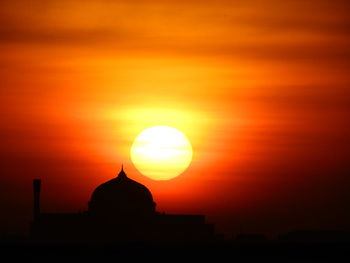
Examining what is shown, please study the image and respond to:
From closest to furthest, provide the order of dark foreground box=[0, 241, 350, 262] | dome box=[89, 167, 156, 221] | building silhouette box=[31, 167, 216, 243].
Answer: dark foreground box=[0, 241, 350, 262] < building silhouette box=[31, 167, 216, 243] < dome box=[89, 167, 156, 221]

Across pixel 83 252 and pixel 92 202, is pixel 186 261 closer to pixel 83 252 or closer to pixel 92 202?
pixel 83 252

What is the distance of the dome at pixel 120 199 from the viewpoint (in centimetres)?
10025

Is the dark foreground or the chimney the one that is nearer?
the dark foreground

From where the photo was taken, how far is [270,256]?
7006cm

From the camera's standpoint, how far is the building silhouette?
99312 mm

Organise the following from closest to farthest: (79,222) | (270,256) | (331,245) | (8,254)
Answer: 1. (8,254)
2. (270,256)
3. (331,245)
4. (79,222)

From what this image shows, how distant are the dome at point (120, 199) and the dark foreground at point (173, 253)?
1063 inches

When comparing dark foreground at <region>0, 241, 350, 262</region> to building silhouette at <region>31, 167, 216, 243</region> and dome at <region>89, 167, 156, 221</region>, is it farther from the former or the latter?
dome at <region>89, 167, 156, 221</region>

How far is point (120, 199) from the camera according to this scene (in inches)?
3944

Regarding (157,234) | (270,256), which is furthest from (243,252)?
(157,234)

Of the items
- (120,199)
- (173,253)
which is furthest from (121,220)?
(173,253)

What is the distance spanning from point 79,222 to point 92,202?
193 centimetres

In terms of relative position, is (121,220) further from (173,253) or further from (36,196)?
(173,253)

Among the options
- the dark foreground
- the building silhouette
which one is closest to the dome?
the building silhouette
